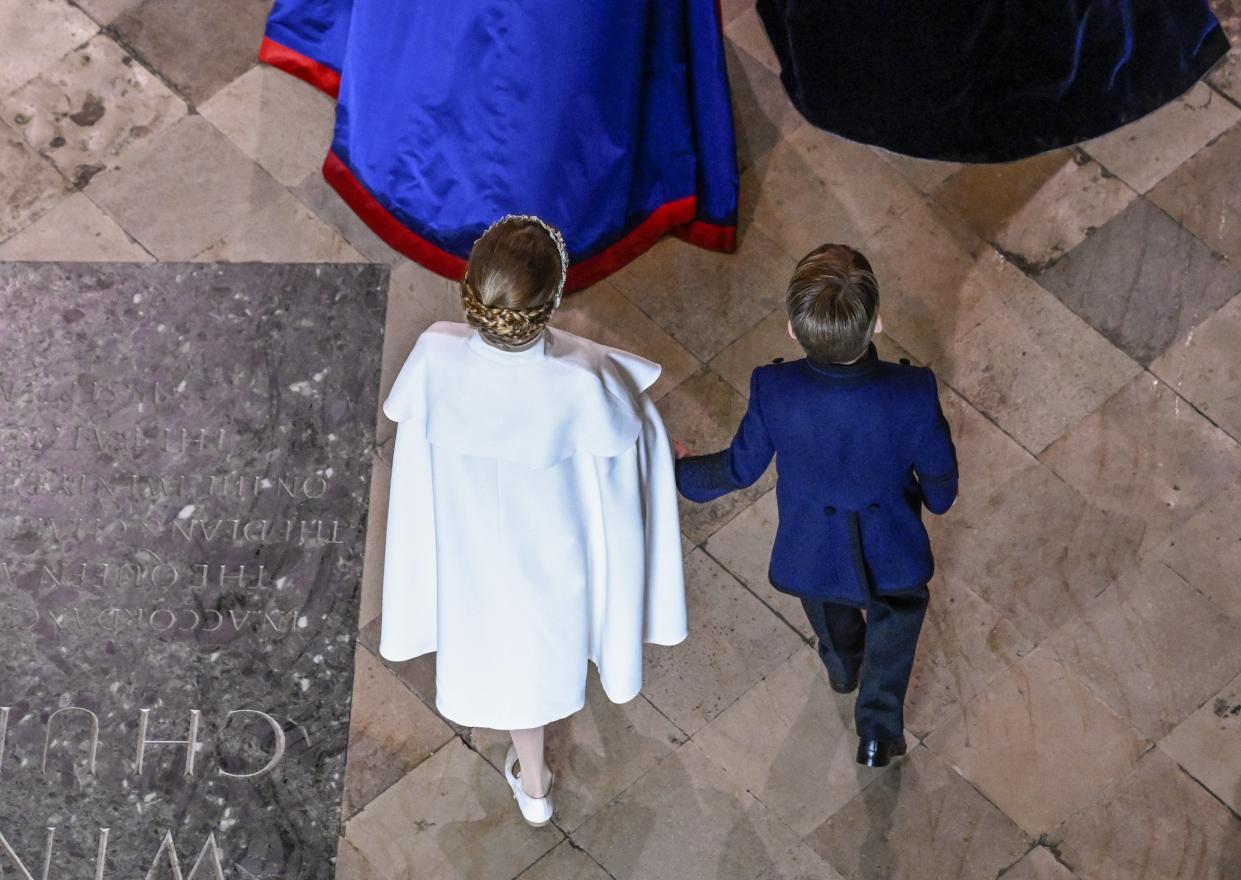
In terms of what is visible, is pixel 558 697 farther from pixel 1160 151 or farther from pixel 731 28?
pixel 1160 151

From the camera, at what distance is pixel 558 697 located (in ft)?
10.0

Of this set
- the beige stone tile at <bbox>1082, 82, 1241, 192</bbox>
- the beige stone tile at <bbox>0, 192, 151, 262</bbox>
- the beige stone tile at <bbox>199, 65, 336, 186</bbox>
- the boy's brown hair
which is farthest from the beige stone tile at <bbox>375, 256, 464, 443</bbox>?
the beige stone tile at <bbox>1082, 82, 1241, 192</bbox>

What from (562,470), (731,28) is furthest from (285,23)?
(562,470)

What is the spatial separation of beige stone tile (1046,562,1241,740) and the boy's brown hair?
159cm

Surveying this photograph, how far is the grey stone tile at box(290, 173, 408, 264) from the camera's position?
3.99m

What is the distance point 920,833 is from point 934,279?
1.64 meters

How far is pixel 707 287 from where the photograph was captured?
3941 mm

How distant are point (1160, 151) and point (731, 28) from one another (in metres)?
1.42

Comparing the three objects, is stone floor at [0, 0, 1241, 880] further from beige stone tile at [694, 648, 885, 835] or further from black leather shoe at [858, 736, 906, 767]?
black leather shoe at [858, 736, 906, 767]

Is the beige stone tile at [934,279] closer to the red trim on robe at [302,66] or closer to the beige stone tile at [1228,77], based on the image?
the beige stone tile at [1228,77]

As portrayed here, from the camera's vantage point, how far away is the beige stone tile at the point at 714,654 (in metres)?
3.67

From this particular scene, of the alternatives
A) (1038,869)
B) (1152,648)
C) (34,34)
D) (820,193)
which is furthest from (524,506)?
(34,34)

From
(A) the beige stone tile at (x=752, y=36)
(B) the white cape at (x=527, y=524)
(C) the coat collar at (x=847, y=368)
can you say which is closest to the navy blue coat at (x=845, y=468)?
(C) the coat collar at (x=847, y=368)

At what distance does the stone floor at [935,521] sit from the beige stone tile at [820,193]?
0.01 metres
